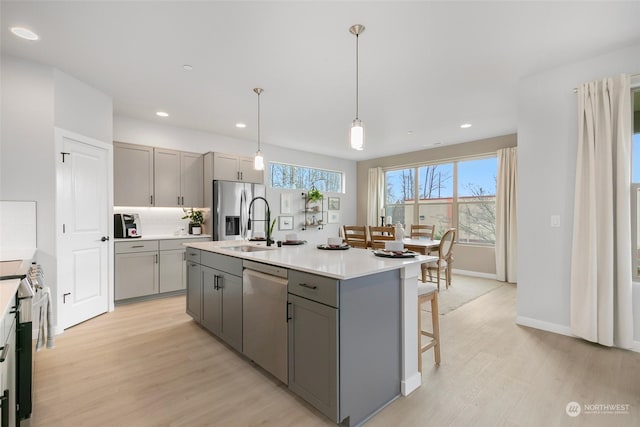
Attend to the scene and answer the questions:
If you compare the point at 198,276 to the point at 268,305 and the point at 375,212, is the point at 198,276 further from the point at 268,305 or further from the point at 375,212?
the point at 375,212

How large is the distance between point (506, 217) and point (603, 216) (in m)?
2.67

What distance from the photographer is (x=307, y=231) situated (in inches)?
266

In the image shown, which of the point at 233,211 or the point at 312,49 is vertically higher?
the point at 312,49

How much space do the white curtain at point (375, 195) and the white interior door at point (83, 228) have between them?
543cm

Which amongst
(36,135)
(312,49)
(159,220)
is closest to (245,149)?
(159,220)

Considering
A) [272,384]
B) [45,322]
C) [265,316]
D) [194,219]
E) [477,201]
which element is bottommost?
[272,384]

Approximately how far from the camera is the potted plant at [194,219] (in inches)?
187

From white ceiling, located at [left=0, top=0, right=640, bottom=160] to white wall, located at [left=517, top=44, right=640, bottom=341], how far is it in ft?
0.63

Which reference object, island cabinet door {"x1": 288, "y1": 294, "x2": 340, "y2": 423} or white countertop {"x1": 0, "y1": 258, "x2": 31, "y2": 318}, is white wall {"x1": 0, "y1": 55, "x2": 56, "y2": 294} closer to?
white countertop {"x1": 0, "y1": 258, "x2": 31, "y2": 318}

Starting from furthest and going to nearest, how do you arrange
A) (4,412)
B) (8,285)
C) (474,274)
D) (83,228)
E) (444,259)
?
(474,274)
(444,259)
(83,228)
(8,285)
(4,412)

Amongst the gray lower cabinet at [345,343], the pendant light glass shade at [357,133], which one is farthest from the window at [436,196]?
the gray lower cabinet at [345,343]

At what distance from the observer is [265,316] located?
6.91ft

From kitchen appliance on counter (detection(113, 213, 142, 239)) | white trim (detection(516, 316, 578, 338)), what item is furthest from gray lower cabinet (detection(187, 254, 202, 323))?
white trim (detection(516, 316, 578, 338))

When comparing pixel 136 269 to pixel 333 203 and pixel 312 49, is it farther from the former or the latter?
pixel 333 203
